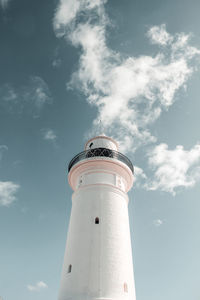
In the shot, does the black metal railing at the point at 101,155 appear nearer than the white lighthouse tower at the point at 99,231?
No

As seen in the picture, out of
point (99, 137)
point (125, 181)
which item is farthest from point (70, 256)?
point (99, 137)

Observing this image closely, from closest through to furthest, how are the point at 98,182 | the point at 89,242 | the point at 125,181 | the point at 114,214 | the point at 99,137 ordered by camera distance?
the point at 89,242, the point at 114,214, the point at 98,182, the point at 125,181, the point at 99,137

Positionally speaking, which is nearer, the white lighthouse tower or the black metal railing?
the white lighthouse tower

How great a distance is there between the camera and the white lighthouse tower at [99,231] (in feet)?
41.2

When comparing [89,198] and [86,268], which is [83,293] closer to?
[86,268]

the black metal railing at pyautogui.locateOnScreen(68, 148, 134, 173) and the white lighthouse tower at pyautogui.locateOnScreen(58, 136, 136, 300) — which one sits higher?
the black metal railing at pyautogui.locateOnScreen(68, 148, 134, 173)

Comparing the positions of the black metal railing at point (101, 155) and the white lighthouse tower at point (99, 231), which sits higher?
the black metal railing at point (101, 155)

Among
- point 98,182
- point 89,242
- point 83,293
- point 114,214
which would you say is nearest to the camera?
point 83,293

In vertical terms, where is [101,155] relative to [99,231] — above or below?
above

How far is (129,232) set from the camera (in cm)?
1595

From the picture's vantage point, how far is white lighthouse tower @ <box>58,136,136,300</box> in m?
12.5

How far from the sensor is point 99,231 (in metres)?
14.3

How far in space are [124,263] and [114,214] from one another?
292 centimetres

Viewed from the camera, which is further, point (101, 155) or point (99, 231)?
point (101, 155)
